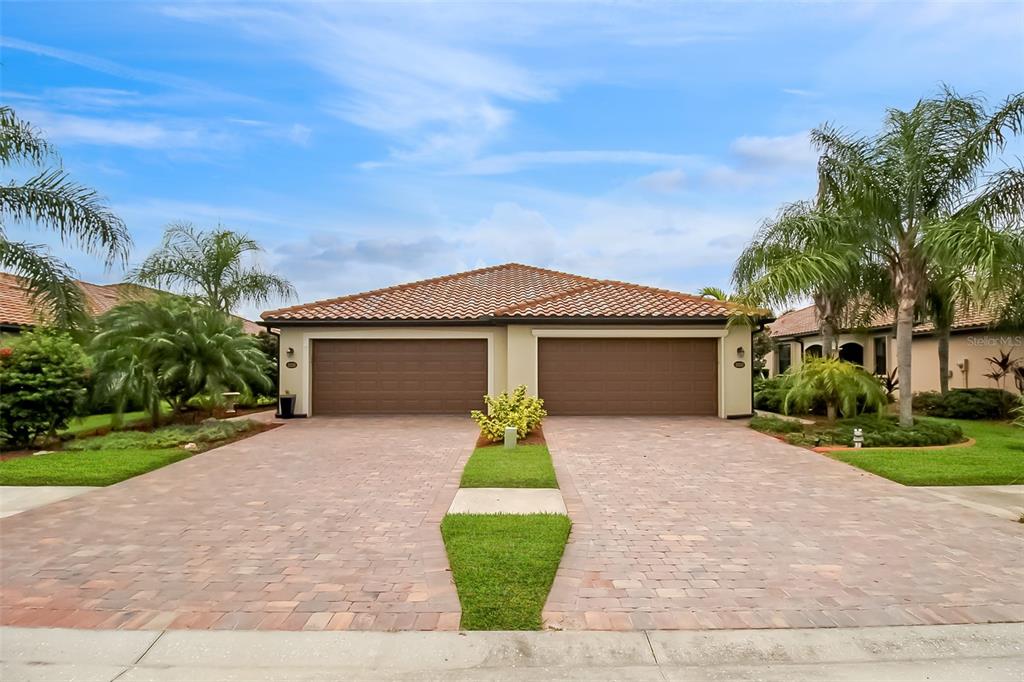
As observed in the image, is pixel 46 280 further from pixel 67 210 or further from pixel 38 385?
pixel 38 385

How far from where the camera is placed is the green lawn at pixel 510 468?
8212 millimetres

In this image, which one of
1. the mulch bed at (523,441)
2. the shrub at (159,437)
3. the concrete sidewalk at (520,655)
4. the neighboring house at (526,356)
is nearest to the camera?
the concrete sidewalk at (520,655)

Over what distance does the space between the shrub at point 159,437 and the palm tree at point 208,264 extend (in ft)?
26.0

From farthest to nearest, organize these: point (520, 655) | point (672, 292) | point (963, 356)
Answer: point (963, 356), point (672, 292), point (520, 655)

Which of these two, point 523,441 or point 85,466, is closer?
point 85,466

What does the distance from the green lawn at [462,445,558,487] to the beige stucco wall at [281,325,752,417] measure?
19.0ft

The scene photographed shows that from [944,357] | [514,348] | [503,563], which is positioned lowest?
[503,563]

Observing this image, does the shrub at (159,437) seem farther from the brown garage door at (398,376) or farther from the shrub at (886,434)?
the shrub at (886,434)

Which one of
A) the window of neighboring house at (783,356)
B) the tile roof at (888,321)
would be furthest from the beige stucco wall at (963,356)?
the window of neighboring house at (783,356)

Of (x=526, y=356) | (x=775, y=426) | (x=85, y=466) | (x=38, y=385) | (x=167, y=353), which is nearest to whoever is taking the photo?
(x=85, y=466)

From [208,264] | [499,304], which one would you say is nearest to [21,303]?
[208,264]

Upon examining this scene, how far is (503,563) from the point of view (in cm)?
505

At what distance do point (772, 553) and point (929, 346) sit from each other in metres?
19.7

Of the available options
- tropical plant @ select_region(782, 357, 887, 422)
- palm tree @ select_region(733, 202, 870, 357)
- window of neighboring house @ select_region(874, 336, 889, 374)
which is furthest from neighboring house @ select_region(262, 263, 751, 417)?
window of neighboring house @ select_region(874, 336, 889, 374)
